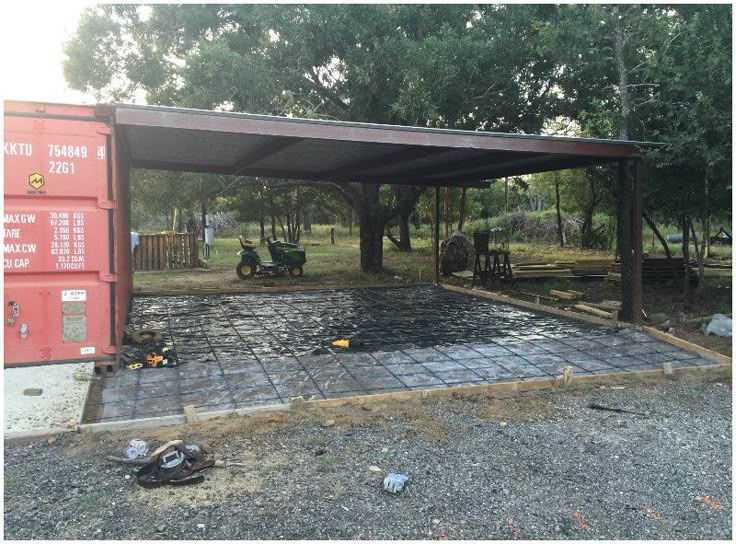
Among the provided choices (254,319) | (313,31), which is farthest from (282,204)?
(254,319)

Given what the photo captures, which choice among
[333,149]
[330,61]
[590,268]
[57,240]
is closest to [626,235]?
[333,149]

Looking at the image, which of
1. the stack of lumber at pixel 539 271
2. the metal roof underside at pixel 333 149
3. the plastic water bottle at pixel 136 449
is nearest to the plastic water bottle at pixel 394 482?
the plastic water bottle at pixel 136 449

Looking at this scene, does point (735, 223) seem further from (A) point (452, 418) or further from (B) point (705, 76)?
(A) point (452, 418)

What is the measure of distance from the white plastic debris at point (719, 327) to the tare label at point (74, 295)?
769 cm

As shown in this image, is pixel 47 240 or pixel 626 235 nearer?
pixel 47 240

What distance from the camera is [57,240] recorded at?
17.2 feet

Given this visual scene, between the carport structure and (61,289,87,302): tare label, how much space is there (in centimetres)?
165

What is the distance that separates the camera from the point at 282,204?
85.5ft

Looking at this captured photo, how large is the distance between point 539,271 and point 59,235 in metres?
11.2

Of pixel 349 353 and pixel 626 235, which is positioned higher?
pixel 626 235

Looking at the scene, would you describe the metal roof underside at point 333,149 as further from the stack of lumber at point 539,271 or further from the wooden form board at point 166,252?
the wooden form board at point 166,252

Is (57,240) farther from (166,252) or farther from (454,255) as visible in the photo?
(166,252)

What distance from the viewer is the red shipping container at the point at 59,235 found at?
16.6ft

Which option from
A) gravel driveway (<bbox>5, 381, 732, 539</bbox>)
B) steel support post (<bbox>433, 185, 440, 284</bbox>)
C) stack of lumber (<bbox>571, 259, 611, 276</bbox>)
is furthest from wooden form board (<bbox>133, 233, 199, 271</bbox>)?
gravel driveway (<bbox>5, 381, 732, 539</bbox>)
